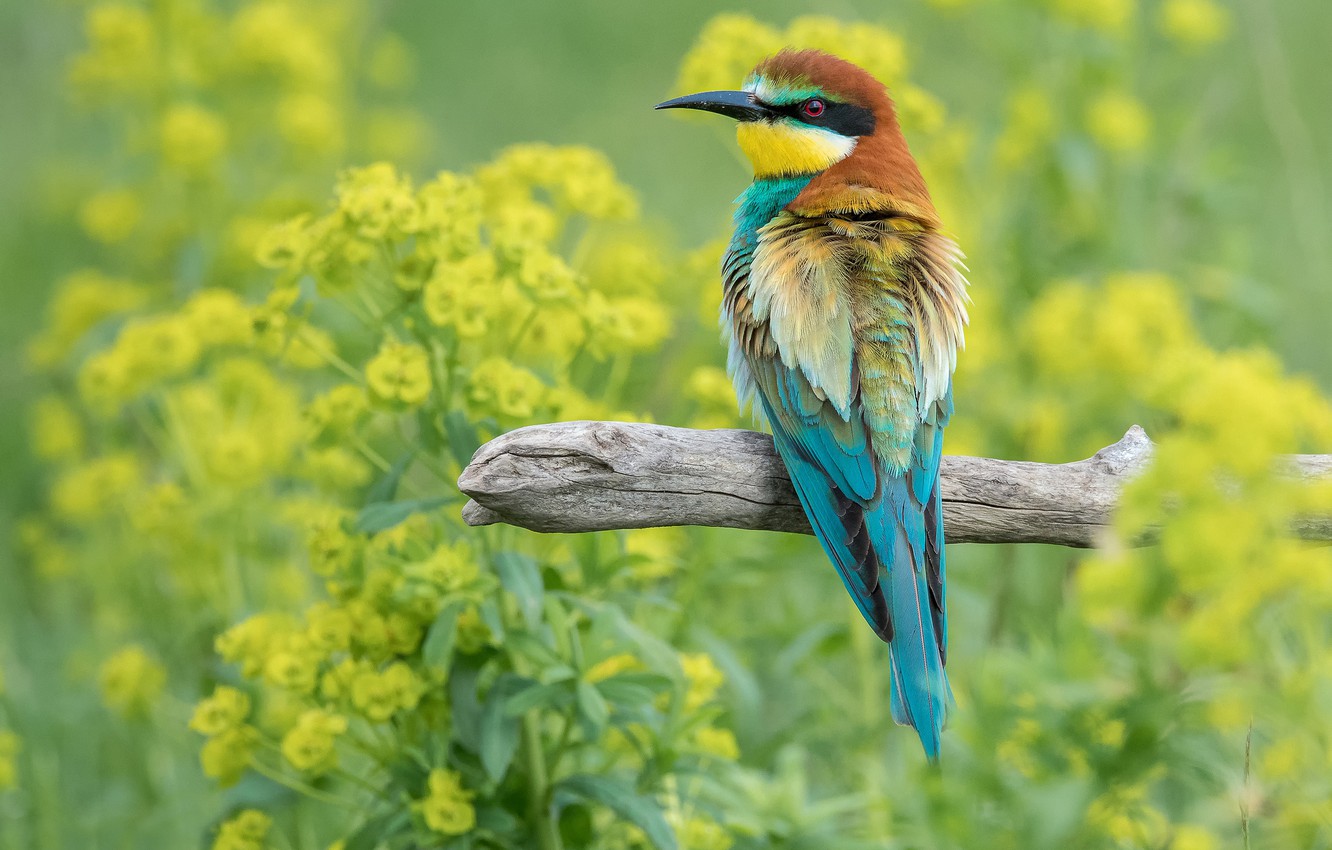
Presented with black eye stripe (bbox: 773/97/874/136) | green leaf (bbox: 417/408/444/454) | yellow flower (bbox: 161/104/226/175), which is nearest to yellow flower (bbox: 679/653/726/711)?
green leaf (bbox: 417/408/444/454)

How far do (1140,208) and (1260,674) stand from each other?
1896mm

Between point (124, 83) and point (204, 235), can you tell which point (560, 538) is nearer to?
point (204, 235)

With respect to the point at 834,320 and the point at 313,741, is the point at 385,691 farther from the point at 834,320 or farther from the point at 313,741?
the point at 834,320

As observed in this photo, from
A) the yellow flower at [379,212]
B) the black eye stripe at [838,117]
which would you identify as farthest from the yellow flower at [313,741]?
the black eye stripe at [838,117]

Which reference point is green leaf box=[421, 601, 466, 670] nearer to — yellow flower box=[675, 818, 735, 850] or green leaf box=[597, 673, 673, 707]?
green leaf box=[597, 673, 673, 707]

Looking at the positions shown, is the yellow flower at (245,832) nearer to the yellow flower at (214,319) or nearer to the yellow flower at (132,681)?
the yellow flower at (132,681)

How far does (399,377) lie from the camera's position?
1937 mm

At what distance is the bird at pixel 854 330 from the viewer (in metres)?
2.05

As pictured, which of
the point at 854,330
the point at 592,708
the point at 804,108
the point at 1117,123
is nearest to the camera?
the point at 592,708

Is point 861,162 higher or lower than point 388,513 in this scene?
higher

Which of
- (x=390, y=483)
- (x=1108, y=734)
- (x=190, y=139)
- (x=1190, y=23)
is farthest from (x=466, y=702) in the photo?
(x=1190, y=23)

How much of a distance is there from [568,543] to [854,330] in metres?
0.55

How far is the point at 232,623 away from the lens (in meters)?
2.83

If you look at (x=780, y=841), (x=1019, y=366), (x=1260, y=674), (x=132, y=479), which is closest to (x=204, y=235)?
(x=132, y=479)
